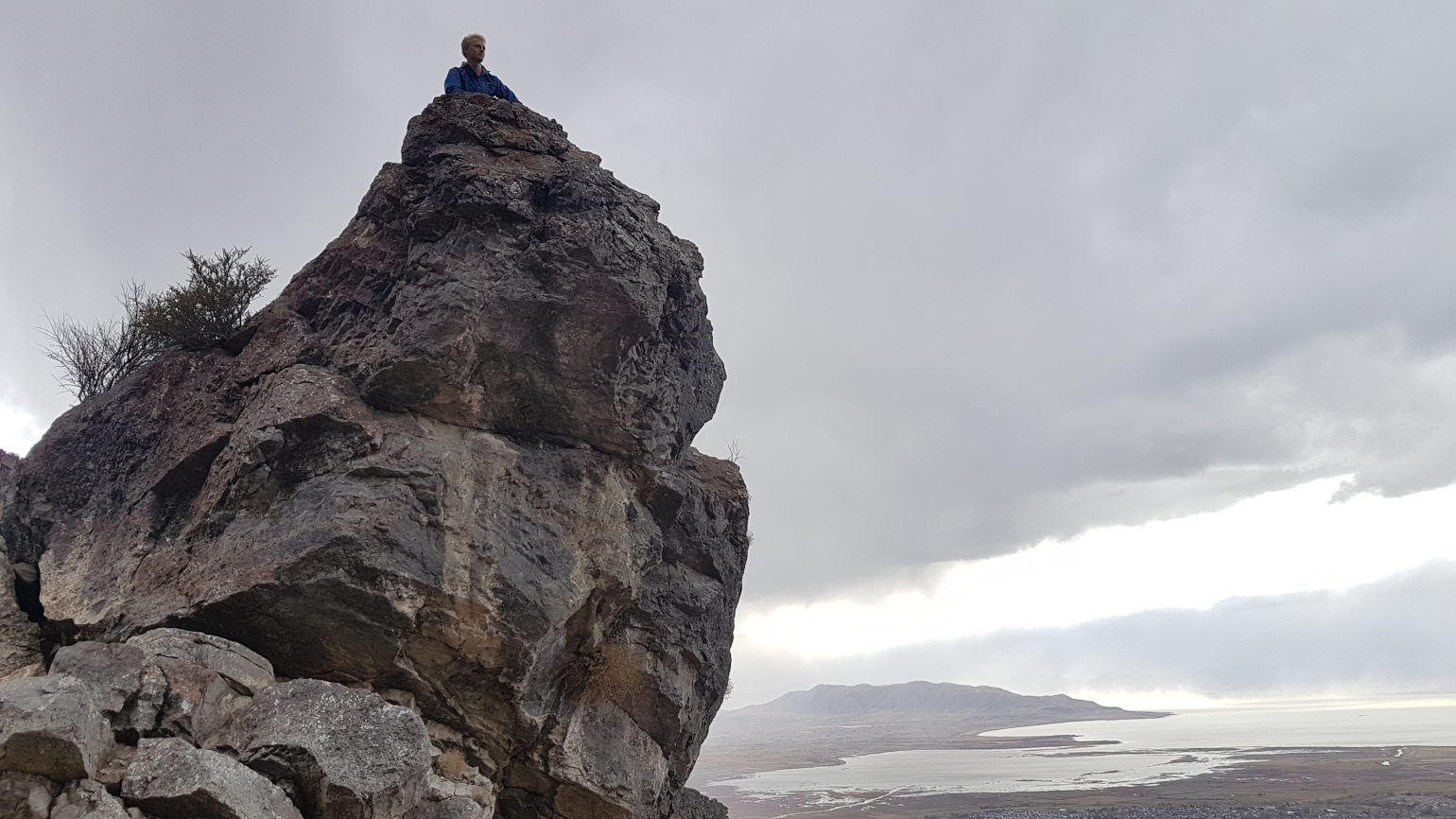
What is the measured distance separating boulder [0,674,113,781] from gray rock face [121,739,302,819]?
400mm

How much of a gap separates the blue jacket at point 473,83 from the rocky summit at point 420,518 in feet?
3.15

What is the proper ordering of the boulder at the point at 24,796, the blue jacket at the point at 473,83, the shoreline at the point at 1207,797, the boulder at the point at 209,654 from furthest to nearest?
the shoreline at the point at 1207,797
the blue jacket at the point at 473,83
the boulder at the point at 209,654
the boulder at the point at 24,796

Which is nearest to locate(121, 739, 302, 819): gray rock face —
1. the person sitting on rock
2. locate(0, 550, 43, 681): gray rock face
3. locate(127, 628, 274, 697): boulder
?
locate(127, 628, 274, 697): boulder

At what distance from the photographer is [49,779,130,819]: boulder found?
21.8ft

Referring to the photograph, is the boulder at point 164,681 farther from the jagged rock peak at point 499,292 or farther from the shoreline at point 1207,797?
the shoreline at point 1207,797

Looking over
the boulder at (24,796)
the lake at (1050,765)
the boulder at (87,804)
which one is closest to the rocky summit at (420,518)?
the boulder at (87,804)

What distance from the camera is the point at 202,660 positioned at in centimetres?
932

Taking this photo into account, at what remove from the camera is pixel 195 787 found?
281 inches

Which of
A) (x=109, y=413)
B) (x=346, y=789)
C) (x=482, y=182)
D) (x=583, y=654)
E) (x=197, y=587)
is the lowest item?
(x=346, y=789)

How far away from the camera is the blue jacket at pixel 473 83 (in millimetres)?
15641

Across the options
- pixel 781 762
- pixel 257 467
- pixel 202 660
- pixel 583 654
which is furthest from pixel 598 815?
pixel 781 762

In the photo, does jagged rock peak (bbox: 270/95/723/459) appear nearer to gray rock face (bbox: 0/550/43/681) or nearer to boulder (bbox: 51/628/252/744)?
boulder (bbox: 51/628/252/744)

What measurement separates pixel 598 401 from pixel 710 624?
222 inches

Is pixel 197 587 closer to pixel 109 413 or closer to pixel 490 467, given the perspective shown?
pixel 490 467
